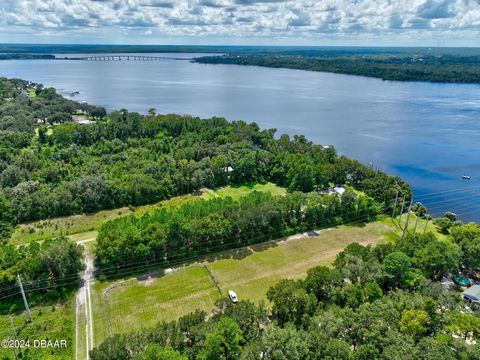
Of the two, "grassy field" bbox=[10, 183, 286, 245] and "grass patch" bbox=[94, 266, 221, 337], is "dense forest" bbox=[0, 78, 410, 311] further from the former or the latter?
"grass patch" bbox=[94, 266, 221, 337]

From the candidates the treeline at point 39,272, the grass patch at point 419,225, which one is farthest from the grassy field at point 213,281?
the grass patch at point 419,225

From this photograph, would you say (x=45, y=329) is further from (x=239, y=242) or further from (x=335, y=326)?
(x=335, y=326)

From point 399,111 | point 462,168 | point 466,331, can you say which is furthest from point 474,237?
point 399,111

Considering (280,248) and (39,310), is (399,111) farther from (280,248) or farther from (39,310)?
(39,310)

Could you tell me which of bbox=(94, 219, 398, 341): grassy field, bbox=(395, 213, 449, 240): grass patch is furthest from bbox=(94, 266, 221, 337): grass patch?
bbox=(395, 213, 449, 240): grass patch

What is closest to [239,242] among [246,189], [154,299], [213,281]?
[213,281]

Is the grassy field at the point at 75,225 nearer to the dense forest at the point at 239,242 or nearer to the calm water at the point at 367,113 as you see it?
the dense forest at the point at 239,242
